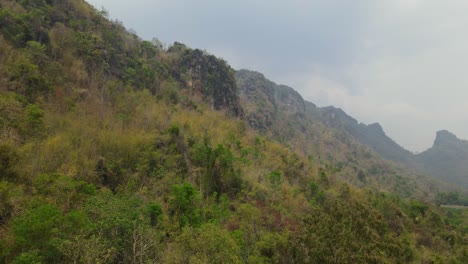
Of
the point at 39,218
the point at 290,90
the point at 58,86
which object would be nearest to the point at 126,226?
the point at 39,218

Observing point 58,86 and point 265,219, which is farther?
point 58,86

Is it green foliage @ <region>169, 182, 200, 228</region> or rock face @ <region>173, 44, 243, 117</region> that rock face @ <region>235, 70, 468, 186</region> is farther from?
green foliage @ <region>169, 182, 200, 228</region>

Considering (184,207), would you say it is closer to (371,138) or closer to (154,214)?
(154,214)

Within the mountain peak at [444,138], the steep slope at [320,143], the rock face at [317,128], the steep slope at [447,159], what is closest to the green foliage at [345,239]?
the steep slope at [320,143]

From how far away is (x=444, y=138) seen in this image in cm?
19338

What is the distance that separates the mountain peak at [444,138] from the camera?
19025cm

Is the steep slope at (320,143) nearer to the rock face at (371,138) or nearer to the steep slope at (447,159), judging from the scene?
the rock face at (371,138)

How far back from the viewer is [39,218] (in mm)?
10992

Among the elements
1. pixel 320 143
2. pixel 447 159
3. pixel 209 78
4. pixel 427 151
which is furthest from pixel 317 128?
pixel 427 151

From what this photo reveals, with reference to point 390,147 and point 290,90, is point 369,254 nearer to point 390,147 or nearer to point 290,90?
point 290,90

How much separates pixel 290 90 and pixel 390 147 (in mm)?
82310

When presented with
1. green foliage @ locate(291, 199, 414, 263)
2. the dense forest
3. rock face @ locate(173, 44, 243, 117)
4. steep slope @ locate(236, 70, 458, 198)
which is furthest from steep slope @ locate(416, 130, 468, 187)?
green foliage @ locate(291, 199, 414, 263)

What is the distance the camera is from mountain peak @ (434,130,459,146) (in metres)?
190

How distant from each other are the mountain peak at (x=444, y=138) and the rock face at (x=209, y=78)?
186624 millimetres
